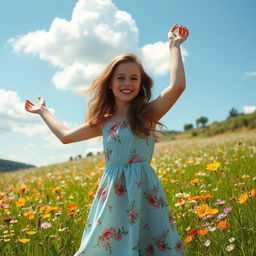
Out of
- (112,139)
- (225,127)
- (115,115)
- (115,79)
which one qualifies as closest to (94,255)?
(112,139)

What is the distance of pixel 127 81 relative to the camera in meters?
2.91

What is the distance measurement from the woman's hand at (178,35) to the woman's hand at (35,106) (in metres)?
1.60

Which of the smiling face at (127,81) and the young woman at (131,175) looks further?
the smiling face at (127,81)

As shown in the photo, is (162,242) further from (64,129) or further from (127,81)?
(64,129)

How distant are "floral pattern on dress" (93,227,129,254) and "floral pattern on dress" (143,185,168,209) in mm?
305

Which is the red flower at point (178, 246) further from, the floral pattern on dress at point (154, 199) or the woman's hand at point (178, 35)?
the woman's hand at point (178, 35)

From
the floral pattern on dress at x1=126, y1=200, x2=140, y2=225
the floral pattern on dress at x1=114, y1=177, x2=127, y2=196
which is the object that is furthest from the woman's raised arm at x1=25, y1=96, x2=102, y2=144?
the floral pattern on dress at x1=126, y1=200, x2=140, y2=225

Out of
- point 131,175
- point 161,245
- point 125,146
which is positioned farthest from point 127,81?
point 161,245

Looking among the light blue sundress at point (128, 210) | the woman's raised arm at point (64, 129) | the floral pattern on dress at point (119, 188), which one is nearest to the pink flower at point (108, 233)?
the light blue sundress at point (128, 210)

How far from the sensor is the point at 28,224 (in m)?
3.81

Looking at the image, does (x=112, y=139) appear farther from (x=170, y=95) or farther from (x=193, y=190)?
(x=193, y=190)

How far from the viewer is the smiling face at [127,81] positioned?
290cm

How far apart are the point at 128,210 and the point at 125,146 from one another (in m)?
0.50

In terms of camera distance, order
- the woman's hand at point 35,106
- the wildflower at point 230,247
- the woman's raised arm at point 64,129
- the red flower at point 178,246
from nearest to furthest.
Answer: the wildflower at point 230,247
the red flower at point 178,246
the woman's raised arm at point 64,129
the woman's hand at point 35,106
